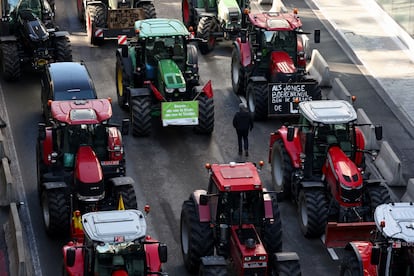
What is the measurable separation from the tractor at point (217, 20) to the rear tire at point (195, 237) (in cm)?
Answer: 1495

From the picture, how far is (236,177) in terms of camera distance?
28.0 m

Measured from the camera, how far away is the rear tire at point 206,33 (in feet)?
143

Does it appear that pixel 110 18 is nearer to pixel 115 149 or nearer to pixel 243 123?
pixel 243 123

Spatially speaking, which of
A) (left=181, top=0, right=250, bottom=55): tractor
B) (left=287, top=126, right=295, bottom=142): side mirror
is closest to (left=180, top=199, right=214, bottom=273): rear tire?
(left=287, top=126, right=295, bottom=142): side mirror

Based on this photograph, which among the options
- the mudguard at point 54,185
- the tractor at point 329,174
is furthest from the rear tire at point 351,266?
the mudguard at point 54,185

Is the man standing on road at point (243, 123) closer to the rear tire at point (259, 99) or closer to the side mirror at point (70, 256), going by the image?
the rear tire at point (259, 99)

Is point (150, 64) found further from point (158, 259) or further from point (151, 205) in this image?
point (158, 259)

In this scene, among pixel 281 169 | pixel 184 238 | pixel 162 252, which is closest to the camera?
pixel 162 252

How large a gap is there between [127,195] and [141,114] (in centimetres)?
664

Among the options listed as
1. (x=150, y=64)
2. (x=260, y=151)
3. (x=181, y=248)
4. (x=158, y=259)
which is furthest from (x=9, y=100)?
(x=158, y=259)

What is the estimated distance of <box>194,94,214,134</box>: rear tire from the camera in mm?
36531

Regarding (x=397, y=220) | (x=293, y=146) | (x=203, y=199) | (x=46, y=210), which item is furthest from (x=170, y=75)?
(x=397, y=220)

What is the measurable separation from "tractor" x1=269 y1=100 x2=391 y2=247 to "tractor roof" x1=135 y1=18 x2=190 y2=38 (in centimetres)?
566

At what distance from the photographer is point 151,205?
3294 cm
